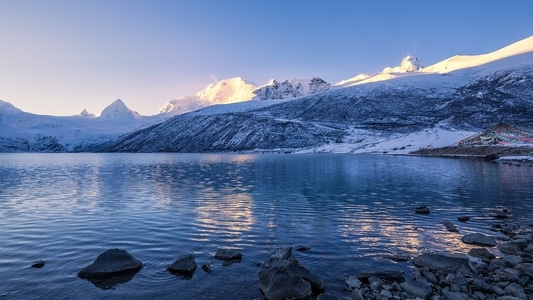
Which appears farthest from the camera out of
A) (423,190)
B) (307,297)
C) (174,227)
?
(423,190)

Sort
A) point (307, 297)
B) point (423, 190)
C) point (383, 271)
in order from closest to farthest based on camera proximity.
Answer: point (307, 297)
point (383, 271)
point (423, 190)

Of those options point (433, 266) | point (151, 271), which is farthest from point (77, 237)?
point (433, 266)

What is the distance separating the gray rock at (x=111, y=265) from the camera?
641 inches

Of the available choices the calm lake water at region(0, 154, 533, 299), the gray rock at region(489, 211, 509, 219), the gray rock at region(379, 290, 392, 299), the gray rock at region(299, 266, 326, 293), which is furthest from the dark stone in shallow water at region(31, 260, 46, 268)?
the gray rock at region(489, 211, 509, 219)

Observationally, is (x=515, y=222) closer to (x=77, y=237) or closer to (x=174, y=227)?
(x=174, y=227)

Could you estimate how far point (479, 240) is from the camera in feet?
67.5

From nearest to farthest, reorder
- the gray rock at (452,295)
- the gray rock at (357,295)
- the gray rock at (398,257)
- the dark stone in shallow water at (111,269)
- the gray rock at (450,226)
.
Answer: the gray rock at (452,295) < the gray rock at (357,295) < the dark stone in shallow water at (111,269) < the gray rock at (398,257) < the gray rock at (450,226)

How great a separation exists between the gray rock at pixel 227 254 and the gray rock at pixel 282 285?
3.63m

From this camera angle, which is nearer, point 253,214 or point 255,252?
point 255,252

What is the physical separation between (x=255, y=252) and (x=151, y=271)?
5.56m

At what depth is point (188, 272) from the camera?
16.4 m

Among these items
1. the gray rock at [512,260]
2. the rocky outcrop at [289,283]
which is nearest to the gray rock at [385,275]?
the rocky outcrop at [289,283]

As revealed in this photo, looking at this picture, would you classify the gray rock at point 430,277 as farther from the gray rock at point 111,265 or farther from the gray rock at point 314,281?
the gray rock at point 111,265

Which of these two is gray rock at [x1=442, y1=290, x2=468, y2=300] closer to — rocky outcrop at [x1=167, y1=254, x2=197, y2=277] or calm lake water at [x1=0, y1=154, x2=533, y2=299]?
calm lake water at [x1=0, y1=154, x2=533, y2=299]
